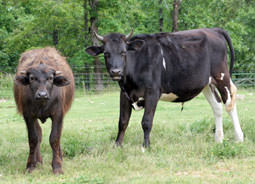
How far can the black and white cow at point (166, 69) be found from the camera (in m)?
7.29

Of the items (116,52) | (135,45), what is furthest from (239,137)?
(116,52)

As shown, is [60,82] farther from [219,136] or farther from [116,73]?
[219,136]

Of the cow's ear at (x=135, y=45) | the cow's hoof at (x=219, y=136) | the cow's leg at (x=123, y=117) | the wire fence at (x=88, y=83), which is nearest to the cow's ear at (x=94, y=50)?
the cow's ear at (x=135, y=45)

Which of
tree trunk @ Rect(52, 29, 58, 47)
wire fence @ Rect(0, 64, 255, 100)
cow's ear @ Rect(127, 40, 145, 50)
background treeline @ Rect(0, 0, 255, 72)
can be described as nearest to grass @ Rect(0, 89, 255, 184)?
cow's ear @ Rect(127, 40, 145, 50)

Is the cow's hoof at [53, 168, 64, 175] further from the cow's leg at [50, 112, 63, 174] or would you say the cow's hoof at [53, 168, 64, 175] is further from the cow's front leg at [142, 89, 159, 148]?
the cow's front leg at [142, 89, 159, 148]

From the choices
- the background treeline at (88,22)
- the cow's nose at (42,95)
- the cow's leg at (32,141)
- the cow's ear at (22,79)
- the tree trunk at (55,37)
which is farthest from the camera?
the tree trunk at (55,37)

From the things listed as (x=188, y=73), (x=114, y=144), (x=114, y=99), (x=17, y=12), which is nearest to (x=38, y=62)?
(x=114, y=144)

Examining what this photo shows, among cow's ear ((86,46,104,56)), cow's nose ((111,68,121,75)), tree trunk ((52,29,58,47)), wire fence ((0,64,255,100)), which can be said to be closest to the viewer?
cow's nose ((111,68,121,75))

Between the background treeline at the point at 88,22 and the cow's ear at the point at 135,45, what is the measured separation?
16.4 m

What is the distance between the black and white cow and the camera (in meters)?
7.29

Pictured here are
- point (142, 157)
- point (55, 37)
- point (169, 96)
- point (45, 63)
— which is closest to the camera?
point (45, 63)

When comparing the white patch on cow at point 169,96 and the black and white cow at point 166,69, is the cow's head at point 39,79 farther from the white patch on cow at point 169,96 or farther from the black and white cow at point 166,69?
the white patch on cow at point 169,96

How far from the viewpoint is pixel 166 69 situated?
304 inches

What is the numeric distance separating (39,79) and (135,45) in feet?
7.72
